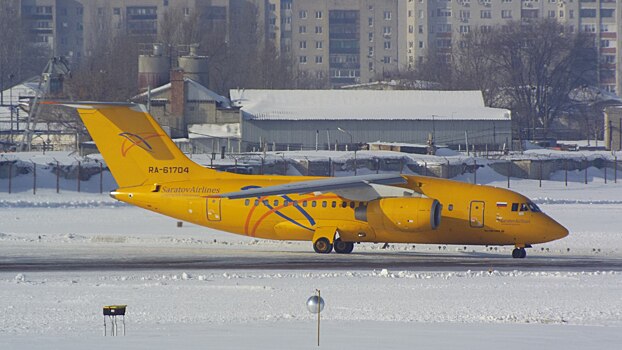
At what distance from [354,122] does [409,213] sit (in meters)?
49.7

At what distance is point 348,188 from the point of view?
3459 cm

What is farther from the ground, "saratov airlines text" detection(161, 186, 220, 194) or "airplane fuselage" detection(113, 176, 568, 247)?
"saratov airlines text" detection(161, 186, 220, 194)

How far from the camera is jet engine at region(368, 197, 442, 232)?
3369 centimetres

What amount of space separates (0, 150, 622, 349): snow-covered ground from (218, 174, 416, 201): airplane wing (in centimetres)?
250

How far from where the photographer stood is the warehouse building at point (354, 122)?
8281 cm

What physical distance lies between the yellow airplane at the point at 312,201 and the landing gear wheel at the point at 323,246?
0.03 meters

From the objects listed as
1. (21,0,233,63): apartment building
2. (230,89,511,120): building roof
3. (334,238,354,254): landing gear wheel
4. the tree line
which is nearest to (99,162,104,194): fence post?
(334,238,354,254): landing gear wheel

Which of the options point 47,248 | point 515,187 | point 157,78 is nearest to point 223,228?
point 47,248

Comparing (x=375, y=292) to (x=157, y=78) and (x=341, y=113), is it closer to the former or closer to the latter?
(x=341, y=113)

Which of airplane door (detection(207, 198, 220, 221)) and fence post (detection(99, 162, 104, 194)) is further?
fence post (detection(99, 162, 104, 194))

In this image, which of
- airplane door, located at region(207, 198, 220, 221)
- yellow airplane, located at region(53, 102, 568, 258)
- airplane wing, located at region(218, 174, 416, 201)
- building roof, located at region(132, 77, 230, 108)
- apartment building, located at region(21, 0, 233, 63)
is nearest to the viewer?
airplane wing, located at region(218, 174, 416, 201)

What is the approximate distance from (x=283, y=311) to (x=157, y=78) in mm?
67958

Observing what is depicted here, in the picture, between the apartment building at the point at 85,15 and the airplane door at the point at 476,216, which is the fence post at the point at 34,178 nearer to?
the airplane door at the point at 476,216

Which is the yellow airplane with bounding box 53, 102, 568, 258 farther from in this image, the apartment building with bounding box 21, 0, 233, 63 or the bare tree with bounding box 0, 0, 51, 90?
the apartment building with bounding box 21, 0, 233, 63
